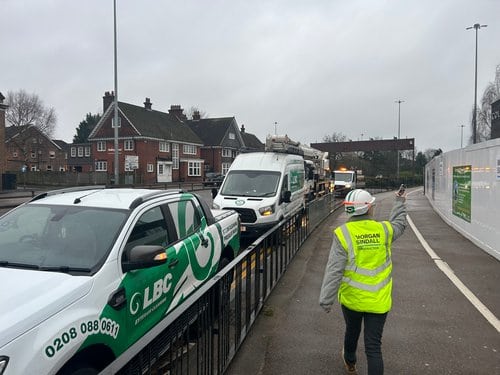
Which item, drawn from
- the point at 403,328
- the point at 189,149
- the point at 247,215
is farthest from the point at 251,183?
the point at 189,149

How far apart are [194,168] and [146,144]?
36.4 feet

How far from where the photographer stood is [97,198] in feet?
14.5

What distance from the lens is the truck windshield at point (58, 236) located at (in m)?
3.43

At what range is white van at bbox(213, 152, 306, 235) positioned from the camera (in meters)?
11.1

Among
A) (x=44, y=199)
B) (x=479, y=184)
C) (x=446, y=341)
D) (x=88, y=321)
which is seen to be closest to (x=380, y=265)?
(x=446, y=341)

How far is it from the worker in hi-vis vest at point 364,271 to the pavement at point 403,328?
871 millimetres

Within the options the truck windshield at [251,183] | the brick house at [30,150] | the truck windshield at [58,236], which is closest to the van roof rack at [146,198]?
the truck windshield at [58,236]

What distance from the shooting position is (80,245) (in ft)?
12.0

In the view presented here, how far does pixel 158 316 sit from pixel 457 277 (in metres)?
5.84

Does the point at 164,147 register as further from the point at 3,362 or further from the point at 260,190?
the point at 3,362

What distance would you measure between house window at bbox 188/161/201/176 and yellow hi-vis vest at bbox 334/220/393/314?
56.7 m

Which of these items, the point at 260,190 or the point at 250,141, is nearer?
the point at 260,190

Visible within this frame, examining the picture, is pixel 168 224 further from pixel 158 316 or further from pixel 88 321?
pixel 88 321

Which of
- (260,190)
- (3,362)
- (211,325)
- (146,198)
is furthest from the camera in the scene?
(260,190)
